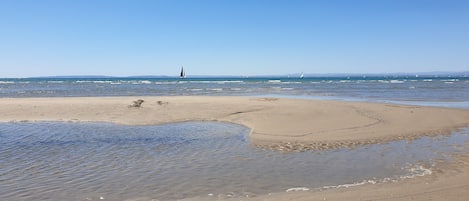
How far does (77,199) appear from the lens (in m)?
5.94

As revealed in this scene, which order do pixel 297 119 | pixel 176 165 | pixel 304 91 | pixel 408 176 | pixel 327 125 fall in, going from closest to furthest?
pixel 408 176 → pixel 176 165 → pixel 327 125 → pixel 297 119 → pixel 304 91

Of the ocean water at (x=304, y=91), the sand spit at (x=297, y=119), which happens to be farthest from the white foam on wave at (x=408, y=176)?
the ocean water at (x=304, y=91)

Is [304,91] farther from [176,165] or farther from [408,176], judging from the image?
[408,176]

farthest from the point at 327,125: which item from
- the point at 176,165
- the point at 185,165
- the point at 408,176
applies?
the point at 176,165

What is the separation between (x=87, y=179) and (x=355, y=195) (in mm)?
4461

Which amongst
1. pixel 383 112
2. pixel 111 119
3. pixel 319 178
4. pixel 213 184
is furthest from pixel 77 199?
pixel 383 112

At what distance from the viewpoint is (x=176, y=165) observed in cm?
812

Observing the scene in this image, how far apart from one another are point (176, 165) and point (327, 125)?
23.6ft

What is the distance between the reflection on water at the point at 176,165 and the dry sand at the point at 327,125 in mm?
580

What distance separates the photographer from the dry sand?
6.08m

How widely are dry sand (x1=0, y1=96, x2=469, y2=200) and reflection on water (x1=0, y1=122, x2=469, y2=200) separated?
580 millimetres

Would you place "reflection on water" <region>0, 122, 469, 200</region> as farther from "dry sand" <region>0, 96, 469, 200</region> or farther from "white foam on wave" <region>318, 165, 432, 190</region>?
"dry sand" <region>0, 96, 469, 200</region>

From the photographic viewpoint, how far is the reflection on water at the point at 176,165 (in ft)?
21.2

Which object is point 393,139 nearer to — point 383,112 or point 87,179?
point 383,112
